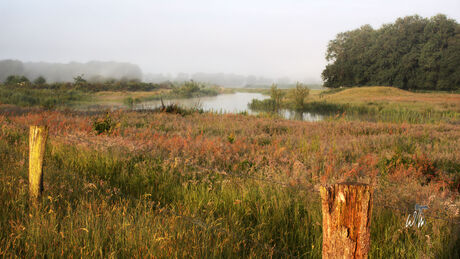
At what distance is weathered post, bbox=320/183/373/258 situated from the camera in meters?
1.87

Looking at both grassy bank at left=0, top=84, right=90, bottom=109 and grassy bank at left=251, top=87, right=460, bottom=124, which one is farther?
grassy bank at left=0, top=84, right=90, bottom=109

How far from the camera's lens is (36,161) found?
430 cm

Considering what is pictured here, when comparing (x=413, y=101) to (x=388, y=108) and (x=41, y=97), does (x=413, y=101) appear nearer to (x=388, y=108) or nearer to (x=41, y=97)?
(x=388, y=108)

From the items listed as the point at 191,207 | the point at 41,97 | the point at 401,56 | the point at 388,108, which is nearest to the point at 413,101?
the point at 388,108

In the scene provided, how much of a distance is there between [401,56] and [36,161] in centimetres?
6188

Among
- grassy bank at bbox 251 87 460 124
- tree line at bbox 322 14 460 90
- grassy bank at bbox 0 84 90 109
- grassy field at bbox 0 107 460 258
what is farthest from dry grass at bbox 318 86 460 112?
grassy bank at bbox 0 84 90 109

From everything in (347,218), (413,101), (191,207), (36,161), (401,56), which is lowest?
(191,207)

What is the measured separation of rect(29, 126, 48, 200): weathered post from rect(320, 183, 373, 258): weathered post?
12.8 feet

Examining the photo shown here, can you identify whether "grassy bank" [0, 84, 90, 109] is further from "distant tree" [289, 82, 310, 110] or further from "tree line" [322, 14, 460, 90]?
"tree line" [322, 14, 460, 90]

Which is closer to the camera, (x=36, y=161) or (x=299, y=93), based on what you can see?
(x=36, y=161)

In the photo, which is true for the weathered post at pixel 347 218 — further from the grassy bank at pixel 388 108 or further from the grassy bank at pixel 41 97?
the grassy bank at pixel 41 97

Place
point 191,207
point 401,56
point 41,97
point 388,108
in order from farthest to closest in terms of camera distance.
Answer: point 401,56, point 41,97, point 388,108, point 191,207

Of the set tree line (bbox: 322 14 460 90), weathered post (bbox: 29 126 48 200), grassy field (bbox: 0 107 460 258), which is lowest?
grassy field (bbox: 0 107 460 258)

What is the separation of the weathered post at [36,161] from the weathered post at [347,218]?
3.90 metres
